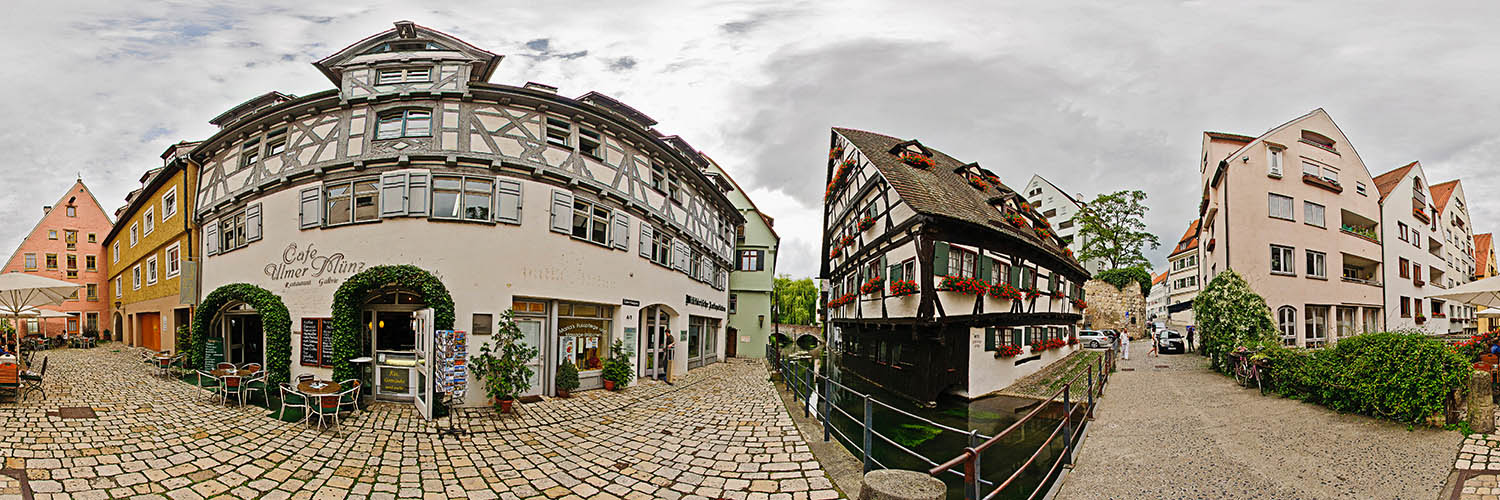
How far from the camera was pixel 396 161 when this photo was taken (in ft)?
38.1

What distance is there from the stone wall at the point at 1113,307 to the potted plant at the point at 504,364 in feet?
102

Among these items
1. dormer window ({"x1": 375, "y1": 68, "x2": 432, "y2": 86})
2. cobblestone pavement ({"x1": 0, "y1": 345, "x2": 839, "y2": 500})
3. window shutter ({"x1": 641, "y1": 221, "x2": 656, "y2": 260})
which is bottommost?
cobblestone pavement ({"x1": 0, "y1": 345, "x2": 839, "y2": 500})

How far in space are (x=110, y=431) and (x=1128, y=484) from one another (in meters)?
12.3

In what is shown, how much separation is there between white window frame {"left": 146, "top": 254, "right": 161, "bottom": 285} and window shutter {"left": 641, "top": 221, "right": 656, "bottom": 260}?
1760cm

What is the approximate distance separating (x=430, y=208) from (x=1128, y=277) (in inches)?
1368

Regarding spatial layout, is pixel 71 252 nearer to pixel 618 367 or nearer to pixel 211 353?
pixel 211 353

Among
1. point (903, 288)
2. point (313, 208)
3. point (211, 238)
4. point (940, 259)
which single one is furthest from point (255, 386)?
point (940, 259)

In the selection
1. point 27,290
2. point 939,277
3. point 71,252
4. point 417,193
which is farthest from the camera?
point 71,252

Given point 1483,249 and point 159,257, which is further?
point 1483,249

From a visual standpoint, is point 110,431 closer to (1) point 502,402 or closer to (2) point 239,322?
(1) point 502,402

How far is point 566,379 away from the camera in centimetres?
1259

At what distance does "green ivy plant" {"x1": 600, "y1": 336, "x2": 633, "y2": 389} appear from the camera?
13656 mm

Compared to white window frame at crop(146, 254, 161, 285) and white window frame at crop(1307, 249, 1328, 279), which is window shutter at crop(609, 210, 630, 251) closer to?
white window frame at crop(146, 254, 161, 285)

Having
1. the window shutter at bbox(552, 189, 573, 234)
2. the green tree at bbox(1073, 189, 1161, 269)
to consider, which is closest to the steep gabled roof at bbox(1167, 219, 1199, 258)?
the green tree at bbox(1073, 189, 1161, 269)
